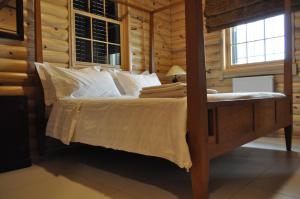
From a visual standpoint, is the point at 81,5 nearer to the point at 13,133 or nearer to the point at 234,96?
the point at 13,133

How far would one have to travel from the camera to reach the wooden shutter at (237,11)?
3362 mm

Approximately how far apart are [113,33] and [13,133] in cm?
224

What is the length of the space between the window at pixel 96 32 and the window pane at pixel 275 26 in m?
2.36

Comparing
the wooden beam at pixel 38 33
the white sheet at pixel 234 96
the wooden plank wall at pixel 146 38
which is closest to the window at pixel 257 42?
the wooden plank wall at pixel 146 38

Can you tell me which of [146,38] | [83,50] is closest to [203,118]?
[83,50]

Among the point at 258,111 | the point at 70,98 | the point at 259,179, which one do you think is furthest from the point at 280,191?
the point at 70,98

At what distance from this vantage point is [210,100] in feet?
5.19

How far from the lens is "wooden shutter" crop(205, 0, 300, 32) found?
3.36 metres

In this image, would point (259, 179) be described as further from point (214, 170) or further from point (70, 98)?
point (70, 98)

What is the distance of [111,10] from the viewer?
12.8 ft

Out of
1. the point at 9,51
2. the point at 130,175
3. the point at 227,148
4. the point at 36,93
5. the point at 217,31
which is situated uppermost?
the point at 217,31

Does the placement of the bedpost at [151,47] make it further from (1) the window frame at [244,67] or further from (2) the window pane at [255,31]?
(2) the window pane at [255,31]

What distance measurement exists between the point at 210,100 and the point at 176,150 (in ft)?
1.29

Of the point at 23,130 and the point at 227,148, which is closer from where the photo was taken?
the point at 227,148
